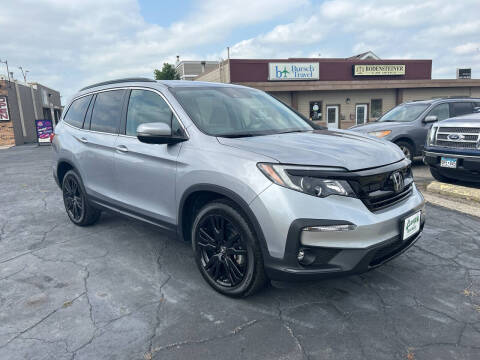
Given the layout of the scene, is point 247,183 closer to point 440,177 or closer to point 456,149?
point 456,149

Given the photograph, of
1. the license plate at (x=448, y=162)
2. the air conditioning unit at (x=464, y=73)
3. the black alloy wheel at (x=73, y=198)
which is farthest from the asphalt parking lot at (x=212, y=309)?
the air conditioning unit at (x=464, y=73)

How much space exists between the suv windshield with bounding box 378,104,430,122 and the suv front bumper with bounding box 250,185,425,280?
7.57m

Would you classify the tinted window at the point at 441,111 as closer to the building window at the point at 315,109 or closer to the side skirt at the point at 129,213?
the side skirt at the point at 129,213

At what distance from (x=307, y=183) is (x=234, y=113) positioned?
1.36 meters

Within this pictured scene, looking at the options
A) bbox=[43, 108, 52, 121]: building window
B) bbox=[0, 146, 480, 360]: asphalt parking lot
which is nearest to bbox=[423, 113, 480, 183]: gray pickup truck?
bbox=[0, 146, 480, 360]: asphalt parking lot

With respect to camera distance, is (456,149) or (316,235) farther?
(456,149)

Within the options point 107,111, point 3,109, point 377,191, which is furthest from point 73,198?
point 3,109

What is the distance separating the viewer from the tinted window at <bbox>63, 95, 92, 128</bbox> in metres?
4.70

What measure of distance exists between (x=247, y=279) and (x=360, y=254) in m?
0.86

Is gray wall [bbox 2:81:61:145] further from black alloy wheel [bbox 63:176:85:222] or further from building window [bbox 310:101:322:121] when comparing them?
black alloy wheel [bbox 63:176:85:222]

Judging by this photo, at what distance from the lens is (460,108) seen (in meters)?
9.31

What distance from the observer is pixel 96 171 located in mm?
4230

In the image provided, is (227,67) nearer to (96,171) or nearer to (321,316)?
(96,171)

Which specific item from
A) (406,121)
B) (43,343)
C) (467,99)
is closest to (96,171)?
(43,343)
